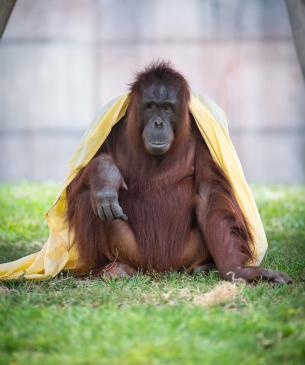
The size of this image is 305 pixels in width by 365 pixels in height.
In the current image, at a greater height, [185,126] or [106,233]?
[185,126]

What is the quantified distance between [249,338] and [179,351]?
0.31m

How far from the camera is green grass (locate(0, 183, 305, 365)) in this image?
8.80 feet

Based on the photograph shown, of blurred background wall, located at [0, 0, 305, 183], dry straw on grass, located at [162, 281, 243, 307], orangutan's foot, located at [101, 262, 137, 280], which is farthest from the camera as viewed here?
blurred background wall, located at [0, 0, 305, 183]

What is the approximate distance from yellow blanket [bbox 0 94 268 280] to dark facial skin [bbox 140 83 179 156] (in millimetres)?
227

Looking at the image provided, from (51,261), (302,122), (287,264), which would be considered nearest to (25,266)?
(51,261)

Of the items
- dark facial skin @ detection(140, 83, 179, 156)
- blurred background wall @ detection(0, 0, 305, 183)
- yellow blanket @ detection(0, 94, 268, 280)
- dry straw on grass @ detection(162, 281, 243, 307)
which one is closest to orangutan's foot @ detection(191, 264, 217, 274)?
yellow blanket @ detection(0, 94, 268, 280)

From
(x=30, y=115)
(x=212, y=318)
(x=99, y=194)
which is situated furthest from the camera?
(x=30, y=115)

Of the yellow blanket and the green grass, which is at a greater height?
the yellow blanket

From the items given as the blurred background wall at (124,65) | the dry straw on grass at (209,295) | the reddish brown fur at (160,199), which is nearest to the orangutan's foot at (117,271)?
the reddish brown fur at (160,199)

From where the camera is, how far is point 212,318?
310cm

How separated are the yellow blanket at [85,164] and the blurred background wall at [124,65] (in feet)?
21.8

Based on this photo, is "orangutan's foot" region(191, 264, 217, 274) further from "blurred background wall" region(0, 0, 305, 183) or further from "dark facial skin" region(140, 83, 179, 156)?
"blurred background wall" region(0, 0, 305, 183)

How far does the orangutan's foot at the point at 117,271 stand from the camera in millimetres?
4156

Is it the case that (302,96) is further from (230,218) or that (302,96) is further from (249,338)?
(249,338)
